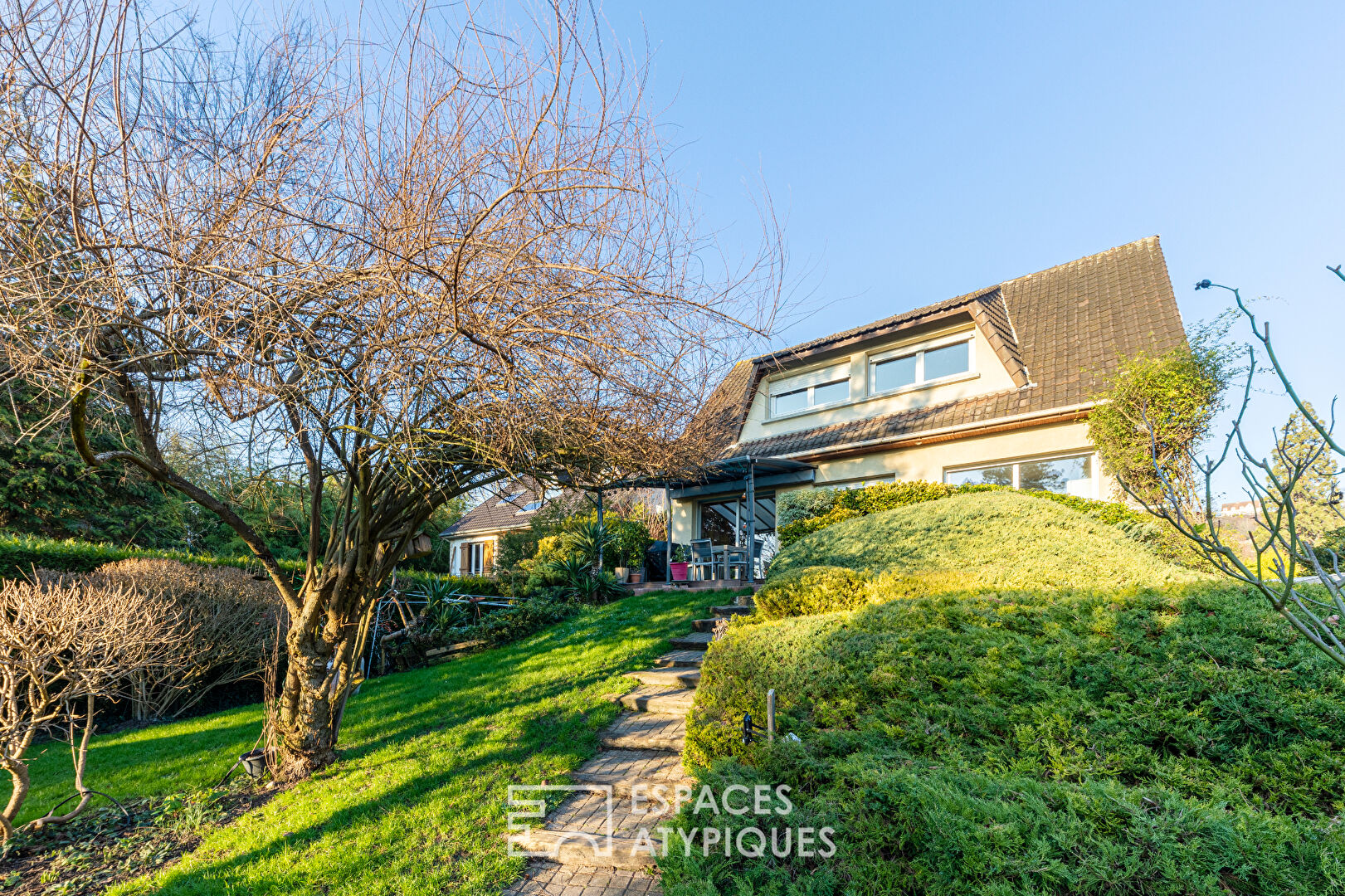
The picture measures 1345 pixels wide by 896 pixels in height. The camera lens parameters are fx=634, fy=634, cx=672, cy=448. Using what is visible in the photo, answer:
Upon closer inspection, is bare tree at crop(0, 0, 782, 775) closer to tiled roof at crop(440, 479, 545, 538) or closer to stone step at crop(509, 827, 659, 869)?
stone step at crop(509, 827, 659, 869)

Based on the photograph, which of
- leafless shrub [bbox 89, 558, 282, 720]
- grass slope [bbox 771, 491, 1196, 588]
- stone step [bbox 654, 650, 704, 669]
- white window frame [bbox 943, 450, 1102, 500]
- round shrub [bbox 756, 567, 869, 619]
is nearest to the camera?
grass slope [bbox 771, 491, 1196, 588]

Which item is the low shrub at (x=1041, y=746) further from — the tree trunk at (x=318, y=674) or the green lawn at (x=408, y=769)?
the tree trunk at (x=318, y=674)

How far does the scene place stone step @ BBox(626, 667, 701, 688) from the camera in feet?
22.7

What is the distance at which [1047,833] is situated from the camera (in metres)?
2.57

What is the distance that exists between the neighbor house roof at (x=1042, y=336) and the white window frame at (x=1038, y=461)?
78 cm

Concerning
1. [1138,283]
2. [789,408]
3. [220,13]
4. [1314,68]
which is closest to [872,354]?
[789,408]

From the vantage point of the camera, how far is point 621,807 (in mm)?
4547

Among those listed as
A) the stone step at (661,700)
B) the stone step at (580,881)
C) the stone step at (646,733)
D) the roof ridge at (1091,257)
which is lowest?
the stone step at (580,881)

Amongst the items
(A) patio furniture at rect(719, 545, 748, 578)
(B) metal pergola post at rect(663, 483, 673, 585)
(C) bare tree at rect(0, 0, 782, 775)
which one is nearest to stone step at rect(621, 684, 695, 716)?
(C) bare tree at rect(0, 0, 782, 775)

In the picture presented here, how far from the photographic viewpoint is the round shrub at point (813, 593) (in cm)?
639

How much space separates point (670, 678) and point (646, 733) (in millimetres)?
1344

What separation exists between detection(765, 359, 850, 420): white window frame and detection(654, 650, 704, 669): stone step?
7.06 meters

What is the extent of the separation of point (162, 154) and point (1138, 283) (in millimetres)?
13712

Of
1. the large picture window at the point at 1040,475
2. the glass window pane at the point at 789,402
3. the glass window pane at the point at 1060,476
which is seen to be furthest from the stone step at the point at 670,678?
the glass window pane at the point at 789,402
